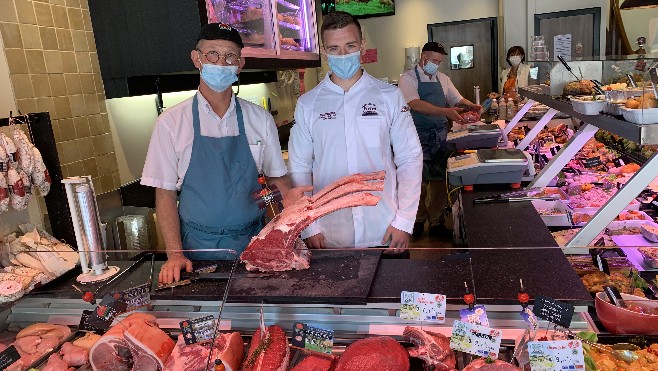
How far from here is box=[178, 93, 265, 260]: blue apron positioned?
2803mm

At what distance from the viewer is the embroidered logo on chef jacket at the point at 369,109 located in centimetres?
311

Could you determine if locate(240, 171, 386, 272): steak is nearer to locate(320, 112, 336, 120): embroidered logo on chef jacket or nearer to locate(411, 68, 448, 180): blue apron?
locate(320, 112, 336, 120): embroidered logo on chef jacket

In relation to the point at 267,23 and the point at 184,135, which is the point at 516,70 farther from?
the point at 184,135

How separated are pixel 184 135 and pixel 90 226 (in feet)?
2.40

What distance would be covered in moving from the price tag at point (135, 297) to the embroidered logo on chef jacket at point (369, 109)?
166 centimetres

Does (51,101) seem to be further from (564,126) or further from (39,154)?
(564,126)

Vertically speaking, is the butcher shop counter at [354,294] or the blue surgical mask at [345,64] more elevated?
the blue surgical mask at [345,64]

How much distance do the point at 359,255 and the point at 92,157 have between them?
3.05 metres

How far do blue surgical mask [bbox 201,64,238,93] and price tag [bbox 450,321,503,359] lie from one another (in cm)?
179

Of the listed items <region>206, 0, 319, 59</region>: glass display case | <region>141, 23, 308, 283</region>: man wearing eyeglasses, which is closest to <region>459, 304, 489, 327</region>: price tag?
<region>141, 23, 308, 283</region>: man wearing eyeglasses

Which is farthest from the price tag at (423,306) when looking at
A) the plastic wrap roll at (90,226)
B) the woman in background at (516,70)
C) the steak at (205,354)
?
the woman in background at (516,70)

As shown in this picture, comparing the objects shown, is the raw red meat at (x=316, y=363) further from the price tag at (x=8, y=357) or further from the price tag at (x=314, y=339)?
the price tag at (x=8, y=357)

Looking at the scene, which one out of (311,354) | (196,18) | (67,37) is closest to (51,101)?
(67,37)

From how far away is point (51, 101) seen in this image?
398 centimetres
